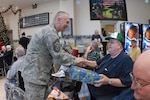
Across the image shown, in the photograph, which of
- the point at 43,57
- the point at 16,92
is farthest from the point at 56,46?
the point at 16,92

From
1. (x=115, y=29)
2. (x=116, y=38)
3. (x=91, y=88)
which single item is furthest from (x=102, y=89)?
(x=115, y=29)

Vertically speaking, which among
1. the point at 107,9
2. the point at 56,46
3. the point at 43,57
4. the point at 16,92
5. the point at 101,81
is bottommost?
the point at 16,92

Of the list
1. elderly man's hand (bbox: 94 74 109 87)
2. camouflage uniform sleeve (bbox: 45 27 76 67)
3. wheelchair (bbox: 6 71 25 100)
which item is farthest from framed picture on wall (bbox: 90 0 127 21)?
elderly man's hand (bbox: 94 74 109 87)

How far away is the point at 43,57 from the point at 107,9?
7578 millimetres

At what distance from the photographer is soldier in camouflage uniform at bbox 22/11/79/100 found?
210 centimetres

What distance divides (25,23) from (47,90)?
9700 mm

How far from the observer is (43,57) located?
2.21 m

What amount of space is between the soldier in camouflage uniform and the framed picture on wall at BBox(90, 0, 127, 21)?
7.07 meters

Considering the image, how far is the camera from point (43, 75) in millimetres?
2244

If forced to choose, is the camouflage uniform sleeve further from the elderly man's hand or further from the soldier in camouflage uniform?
the elderly man's hand

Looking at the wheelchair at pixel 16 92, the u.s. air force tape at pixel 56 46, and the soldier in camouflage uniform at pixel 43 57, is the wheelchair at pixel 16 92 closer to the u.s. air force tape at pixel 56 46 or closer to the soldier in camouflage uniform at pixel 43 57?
the soldier in camouflage uniform at pixel 43 57

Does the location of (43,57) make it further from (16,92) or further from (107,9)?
(107,9)

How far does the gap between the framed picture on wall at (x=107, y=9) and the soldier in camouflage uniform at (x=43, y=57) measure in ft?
23.2

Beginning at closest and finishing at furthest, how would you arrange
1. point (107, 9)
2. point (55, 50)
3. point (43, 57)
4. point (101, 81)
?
point (101, 81), point (55, 50), point (43, 57), point (107, 9)
